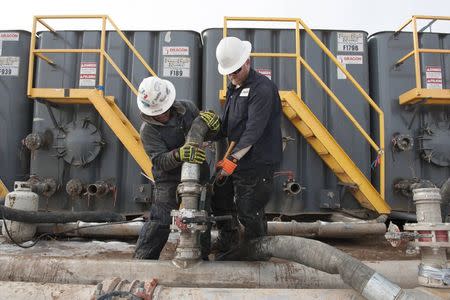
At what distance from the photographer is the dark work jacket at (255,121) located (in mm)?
2840

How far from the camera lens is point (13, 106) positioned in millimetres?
5504

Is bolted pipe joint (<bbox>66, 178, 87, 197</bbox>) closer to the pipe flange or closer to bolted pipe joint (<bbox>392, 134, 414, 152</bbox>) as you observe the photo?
the pipe flange

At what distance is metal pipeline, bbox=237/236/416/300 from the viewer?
1.91 meters

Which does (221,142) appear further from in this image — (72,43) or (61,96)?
(72,43)

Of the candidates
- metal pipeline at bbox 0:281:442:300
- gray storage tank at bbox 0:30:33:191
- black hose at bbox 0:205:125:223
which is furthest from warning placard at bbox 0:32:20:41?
metal pipeline at bbox 0:281:442:300

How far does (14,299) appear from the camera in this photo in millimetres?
2186

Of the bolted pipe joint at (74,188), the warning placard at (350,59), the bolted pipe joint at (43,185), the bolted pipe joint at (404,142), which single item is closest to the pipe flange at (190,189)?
the bolted pipe joint at (74,188)

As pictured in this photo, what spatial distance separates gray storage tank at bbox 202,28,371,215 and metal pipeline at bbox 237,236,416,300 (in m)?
2.34

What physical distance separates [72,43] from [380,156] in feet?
15.5

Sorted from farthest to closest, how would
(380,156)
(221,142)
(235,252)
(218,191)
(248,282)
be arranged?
(380,156) < (221,142) < (218,191) < (235,252) < (248,282)

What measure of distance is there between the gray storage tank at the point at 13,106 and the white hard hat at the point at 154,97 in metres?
3.36

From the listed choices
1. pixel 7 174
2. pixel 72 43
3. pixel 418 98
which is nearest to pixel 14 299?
pixel 7 174

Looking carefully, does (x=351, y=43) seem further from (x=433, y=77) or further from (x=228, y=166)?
(x=228, y=166)

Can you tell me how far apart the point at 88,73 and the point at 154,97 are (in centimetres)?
285
